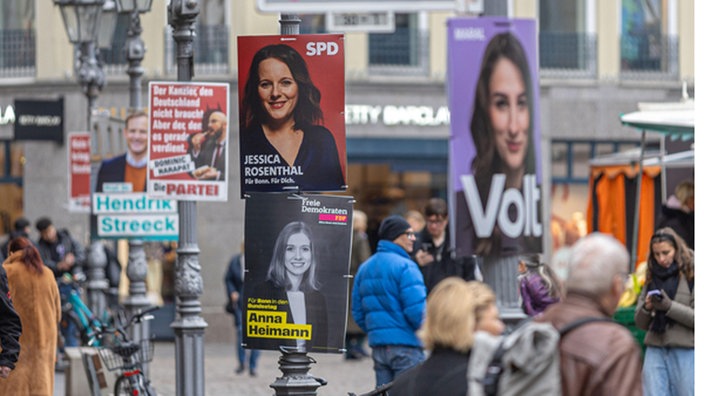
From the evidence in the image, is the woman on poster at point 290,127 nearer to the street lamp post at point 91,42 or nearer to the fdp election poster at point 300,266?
the fdp election poster at point 300,266

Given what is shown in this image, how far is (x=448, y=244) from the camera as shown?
43.7 feet

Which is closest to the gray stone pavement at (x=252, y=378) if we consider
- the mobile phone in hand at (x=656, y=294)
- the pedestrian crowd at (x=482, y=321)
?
the pedestrian crowd at (x=482, y=321)

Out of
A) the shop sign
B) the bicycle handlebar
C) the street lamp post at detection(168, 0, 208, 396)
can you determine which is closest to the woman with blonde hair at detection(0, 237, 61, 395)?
the street lamp post at detection(168, 0, 208, 396)

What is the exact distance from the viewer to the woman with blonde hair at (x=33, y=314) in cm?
1220

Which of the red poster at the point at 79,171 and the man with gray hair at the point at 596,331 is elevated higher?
the red poster at the point at 79,171

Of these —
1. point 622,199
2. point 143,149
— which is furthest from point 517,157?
point 622,199

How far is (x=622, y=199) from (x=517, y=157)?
13324 mm

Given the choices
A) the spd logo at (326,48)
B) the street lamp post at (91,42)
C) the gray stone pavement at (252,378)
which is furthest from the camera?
the street lamp post at (91,42)

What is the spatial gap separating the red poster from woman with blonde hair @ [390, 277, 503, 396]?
14138 millimetres

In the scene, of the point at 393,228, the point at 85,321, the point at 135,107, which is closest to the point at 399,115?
the point at 135,107

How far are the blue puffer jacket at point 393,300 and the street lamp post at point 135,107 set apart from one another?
5.76 m

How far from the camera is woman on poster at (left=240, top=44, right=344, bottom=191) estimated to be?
9844mm

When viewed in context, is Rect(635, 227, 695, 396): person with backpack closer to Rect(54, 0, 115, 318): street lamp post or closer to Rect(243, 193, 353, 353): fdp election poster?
Rect(243, 193, 353, 353): fdp election poster

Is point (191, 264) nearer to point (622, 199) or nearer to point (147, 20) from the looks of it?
point (622, 199)
